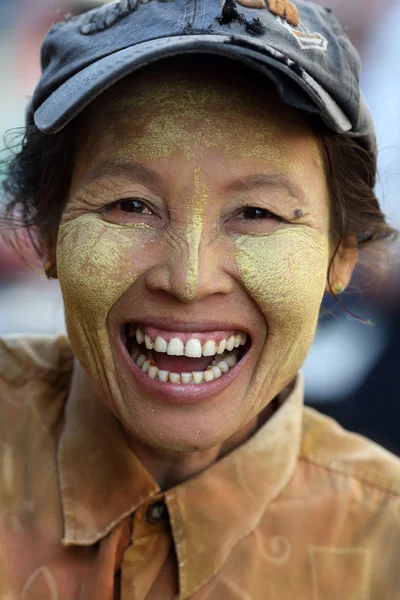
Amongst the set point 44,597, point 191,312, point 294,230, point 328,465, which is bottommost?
point 44,597

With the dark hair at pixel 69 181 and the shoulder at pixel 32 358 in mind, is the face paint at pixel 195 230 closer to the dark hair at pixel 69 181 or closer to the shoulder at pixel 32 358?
the dark hair at pixel 69 181

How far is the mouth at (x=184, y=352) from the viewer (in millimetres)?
1464

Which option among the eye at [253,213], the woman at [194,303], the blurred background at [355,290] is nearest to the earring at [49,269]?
the woman at [194,303]

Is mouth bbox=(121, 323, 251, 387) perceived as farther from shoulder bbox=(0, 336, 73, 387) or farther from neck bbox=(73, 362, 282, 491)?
shoulder bbox=(0, 336, 73, 387)

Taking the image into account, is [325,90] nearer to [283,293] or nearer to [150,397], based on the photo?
[283,293]

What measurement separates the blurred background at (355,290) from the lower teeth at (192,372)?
2.32 ft

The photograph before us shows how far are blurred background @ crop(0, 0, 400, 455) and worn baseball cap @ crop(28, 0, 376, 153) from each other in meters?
0.51

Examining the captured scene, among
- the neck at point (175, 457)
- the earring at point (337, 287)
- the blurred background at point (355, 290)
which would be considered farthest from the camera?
the blurred background at point (355, 290)

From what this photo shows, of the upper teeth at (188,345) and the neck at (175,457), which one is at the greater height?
the upper teeth at (188,345)

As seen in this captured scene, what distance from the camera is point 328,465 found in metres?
1.85

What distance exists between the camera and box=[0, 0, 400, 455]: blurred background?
2.90 m

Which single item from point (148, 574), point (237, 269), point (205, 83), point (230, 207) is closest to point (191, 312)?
point (237, 269)

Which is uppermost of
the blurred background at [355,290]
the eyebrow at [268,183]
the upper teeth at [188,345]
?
the eyebrow at [268,183]

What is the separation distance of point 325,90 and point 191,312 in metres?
0.57
